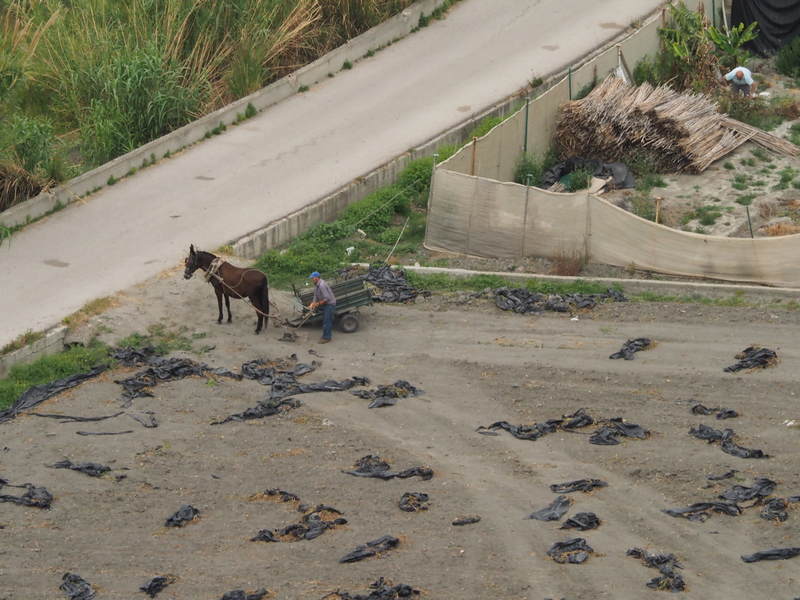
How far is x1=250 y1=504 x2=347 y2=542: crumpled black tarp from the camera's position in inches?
546

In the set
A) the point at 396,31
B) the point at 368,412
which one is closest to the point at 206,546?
the point at 368,412

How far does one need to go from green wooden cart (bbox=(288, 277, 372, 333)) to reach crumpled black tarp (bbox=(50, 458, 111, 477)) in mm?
4825

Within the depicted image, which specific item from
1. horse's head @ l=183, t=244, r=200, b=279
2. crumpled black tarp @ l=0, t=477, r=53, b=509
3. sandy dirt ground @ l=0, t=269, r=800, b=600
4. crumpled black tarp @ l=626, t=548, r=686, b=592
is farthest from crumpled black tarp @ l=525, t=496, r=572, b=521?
horse's head @ l=183, t=244, r=200, b=279

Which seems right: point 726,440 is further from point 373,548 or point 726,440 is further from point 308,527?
point 308,527

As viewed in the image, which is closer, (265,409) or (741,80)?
(265,409)

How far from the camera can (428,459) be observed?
15680 millimetres

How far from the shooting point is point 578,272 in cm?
2158

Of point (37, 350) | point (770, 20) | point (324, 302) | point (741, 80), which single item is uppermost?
point (770, 20)

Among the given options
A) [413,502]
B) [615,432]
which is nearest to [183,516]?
[413,502]

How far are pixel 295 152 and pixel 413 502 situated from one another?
12.2 m

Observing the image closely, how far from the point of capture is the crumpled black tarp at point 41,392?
55.6ft

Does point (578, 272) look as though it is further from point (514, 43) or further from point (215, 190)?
point (514, 43)

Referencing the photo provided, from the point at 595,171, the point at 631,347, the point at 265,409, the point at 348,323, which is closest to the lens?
the point at 265,409

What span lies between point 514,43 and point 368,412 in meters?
15.6
